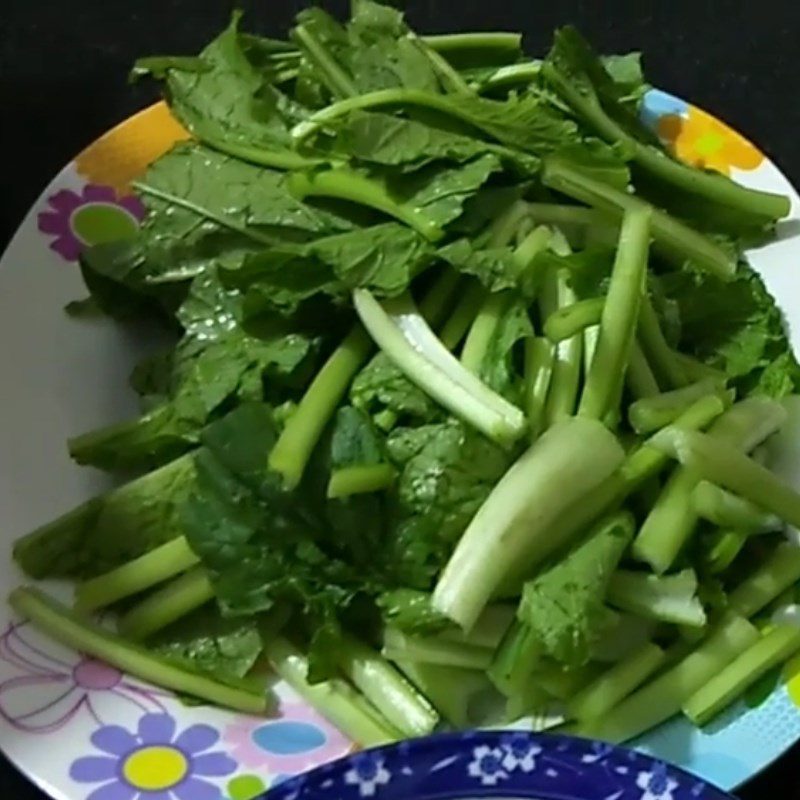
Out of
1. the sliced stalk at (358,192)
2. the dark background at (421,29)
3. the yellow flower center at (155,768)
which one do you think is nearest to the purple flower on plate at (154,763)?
the yellow flower center at (155,768)

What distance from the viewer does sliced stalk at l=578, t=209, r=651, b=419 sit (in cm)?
95

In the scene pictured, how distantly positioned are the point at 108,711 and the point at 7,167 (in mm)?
532

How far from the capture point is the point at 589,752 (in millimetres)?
703

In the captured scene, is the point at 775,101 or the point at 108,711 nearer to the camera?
the point at 108,711

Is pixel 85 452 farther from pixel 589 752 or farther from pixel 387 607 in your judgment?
pixel 589 752

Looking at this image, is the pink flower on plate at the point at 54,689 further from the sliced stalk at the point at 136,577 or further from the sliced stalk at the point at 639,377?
the sliced stalk at the point at 639,377

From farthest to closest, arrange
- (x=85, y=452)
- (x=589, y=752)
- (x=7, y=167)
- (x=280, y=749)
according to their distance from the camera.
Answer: (x=7, y=167) < (x=85, y=452) < (x=280, y=749) < (x=589, y=752)

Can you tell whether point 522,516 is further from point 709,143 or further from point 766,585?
point 709,143

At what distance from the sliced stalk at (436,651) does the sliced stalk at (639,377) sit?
0.18 meters

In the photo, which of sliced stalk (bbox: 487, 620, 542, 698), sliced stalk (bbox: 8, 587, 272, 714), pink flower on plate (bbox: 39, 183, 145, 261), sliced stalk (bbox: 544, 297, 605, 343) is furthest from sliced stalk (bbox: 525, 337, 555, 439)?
pink flower on plate (bbox: 39, 183, 145, 261)

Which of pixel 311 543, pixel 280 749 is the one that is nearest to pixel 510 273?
pixel 311 543

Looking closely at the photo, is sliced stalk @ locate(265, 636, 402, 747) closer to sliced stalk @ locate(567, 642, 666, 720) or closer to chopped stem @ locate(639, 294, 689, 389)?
sliced stalk @ locate(567, 642, 666, 720)

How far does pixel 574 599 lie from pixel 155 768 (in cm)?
24

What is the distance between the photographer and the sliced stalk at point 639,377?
98cm
